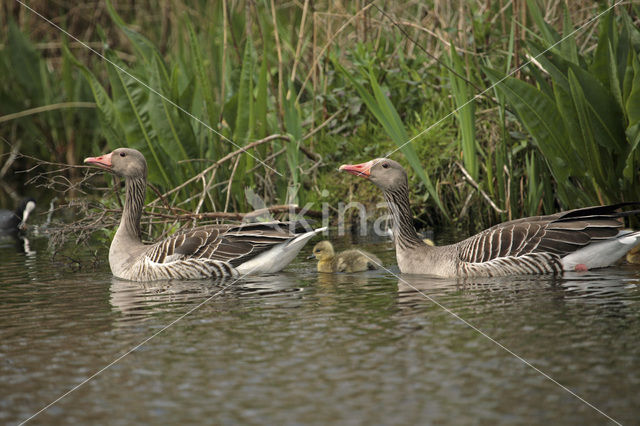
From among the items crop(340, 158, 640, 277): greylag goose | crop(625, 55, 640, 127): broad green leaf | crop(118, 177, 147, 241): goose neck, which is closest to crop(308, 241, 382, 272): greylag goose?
crop(340, 158, 640, 277): greylag goose

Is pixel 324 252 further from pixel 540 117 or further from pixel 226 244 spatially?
pixel 540 117

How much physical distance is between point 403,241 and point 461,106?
201 cm

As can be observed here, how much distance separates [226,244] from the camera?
8.88 meters

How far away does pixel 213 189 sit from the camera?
1124 centimetres

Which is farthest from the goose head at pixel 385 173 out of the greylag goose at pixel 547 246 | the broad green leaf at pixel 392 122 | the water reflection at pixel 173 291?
the water reflection at pixel 173 291

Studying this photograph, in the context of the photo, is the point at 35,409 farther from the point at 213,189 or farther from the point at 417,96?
the point at 417,96

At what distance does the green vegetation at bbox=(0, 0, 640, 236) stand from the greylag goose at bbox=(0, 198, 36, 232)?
3521mm

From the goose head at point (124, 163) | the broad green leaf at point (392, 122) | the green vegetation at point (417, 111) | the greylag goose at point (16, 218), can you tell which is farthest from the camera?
the greylag goose at point (16, 218)

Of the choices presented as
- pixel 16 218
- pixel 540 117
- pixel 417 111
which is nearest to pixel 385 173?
pixel 540 117

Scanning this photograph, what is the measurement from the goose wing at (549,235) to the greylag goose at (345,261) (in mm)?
1273

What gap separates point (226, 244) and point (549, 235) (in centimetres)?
329

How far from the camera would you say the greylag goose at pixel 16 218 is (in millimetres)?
14188

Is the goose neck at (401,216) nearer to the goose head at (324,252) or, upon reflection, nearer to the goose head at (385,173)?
the goose head at (385,173)

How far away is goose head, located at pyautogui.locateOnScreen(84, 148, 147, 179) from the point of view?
9562 millimetres
